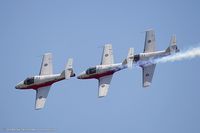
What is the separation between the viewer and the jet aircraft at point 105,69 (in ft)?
324

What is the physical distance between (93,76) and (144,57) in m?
8.94

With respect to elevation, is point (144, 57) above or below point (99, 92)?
above

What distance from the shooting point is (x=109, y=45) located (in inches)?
4031

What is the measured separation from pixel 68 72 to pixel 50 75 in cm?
372

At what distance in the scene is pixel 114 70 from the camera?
328 feet

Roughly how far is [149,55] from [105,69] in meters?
7.38

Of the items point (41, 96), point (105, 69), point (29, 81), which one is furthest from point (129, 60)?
point (29, 81)

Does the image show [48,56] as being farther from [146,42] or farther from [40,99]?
[146,42]

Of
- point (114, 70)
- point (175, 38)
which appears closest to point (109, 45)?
point (114, 70)

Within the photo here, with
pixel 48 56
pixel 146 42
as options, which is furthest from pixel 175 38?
pixel 48 56

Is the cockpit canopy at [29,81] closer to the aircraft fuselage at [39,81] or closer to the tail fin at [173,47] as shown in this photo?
the aircraft fuselage at [39,81]

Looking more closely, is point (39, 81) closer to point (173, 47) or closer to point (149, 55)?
point (149, 55)

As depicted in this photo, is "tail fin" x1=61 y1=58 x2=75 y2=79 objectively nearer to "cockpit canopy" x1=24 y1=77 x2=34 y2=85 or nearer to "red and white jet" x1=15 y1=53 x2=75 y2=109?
"red and white jet" x1=15 y1=53 x2=75 y2=109

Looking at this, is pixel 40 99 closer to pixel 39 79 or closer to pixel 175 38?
pixel 39 79
